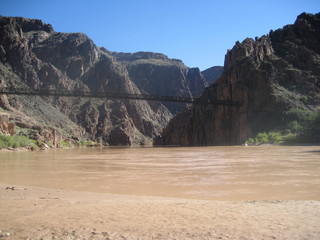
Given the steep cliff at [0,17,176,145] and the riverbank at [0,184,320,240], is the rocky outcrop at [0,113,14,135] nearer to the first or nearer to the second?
the steep cliff at [0,17,176,145]

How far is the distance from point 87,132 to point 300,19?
8034 cm

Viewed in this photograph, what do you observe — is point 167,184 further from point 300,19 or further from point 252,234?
point 300,19

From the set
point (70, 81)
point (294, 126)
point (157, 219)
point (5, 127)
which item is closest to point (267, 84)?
point (294, 126)

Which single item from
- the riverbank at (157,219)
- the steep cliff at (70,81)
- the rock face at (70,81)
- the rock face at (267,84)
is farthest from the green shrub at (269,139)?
the rock face at (70,81)

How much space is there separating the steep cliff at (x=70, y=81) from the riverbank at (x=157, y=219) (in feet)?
255

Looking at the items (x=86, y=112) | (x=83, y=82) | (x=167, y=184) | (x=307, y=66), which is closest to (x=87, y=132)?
(x=86, y=112)

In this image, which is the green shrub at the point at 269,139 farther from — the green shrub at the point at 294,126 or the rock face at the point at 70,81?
the rock face at the point at 70,81

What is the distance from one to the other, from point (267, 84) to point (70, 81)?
94.1 meters

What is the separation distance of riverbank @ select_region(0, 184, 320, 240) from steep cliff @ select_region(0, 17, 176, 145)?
77.7 meters

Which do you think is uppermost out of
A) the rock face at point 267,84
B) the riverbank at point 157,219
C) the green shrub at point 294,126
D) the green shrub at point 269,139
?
the rock face at point 267,84

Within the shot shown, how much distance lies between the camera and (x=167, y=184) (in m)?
9.36

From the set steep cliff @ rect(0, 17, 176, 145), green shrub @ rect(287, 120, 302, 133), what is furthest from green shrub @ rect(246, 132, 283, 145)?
steep cliff @ rect(0, 17, 176, 145)

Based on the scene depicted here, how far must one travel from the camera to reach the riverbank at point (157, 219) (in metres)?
4.28

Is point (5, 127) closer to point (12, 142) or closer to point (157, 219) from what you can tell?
point (12, 142)
